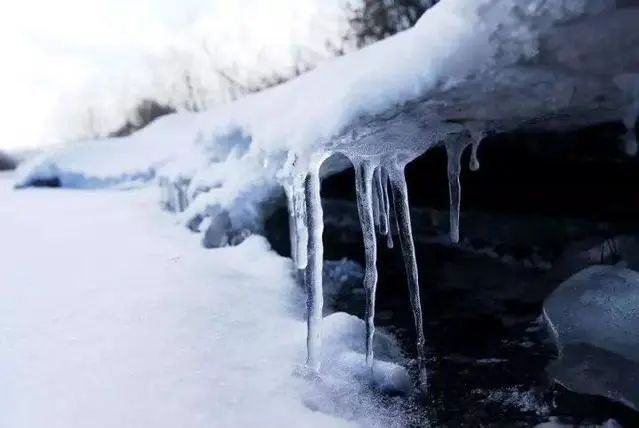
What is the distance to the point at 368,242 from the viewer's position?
2984 mm

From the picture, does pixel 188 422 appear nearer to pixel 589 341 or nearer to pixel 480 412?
pixel 480 412

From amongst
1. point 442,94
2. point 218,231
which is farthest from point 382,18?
point 442,94

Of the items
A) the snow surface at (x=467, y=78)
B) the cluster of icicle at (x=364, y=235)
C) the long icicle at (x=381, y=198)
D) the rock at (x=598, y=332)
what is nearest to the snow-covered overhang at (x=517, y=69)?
the snow surface at (x=467, y=78)

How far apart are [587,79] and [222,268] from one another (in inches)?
119

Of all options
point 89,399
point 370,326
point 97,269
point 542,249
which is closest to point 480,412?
point 370,326

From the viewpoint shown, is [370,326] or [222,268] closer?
[370,326]

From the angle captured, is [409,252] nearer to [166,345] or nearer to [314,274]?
[314,274]

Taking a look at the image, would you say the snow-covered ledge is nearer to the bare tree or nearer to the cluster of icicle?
the cluster of icicle

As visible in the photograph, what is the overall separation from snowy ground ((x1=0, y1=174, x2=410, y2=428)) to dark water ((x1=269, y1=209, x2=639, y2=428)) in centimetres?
34

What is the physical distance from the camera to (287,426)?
2.18 m

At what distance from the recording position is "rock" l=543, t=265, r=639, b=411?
2.67 meters

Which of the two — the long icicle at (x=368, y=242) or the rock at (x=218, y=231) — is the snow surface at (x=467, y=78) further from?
the rock at (x=218, y=231)

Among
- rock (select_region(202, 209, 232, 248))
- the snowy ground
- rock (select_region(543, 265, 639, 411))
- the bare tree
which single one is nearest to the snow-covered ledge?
the snowy ground

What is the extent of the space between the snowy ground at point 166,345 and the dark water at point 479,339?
34cm
